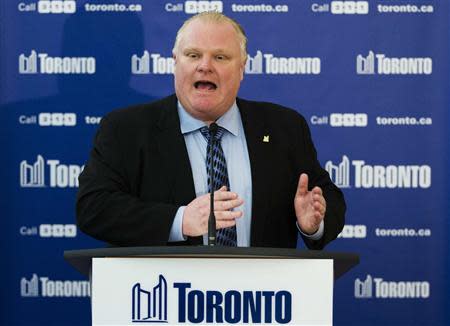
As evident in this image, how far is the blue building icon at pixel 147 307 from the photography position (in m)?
1.96

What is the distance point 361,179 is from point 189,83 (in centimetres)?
175

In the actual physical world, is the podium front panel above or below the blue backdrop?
below

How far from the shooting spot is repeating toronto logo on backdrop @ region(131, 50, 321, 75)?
4.23 meters

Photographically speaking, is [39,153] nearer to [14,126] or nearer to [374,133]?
[14,126]

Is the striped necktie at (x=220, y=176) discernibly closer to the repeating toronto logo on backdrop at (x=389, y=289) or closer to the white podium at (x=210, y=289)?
Result: the white podium at (x=210, y=289)

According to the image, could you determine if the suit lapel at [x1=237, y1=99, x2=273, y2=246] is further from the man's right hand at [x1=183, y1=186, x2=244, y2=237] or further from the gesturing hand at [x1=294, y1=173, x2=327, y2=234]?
the man's right hand at [x1=183, y1=186, x2=244, y2=237]

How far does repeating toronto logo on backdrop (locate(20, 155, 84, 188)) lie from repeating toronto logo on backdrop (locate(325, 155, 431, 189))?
1.41 meters

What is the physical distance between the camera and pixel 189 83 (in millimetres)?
2824

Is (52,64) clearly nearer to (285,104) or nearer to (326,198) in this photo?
(285,104)

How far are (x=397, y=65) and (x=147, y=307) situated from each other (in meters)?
2.71

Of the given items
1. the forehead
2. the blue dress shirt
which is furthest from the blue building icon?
the forehead

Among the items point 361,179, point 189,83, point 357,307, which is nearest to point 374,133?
point 361,179

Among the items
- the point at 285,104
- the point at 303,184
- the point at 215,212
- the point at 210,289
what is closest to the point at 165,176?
the point at 303,184

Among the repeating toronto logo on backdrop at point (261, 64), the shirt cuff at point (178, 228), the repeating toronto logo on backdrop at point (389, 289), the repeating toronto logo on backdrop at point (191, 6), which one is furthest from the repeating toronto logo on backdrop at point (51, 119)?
the shirt cuff at point (178, 228)
